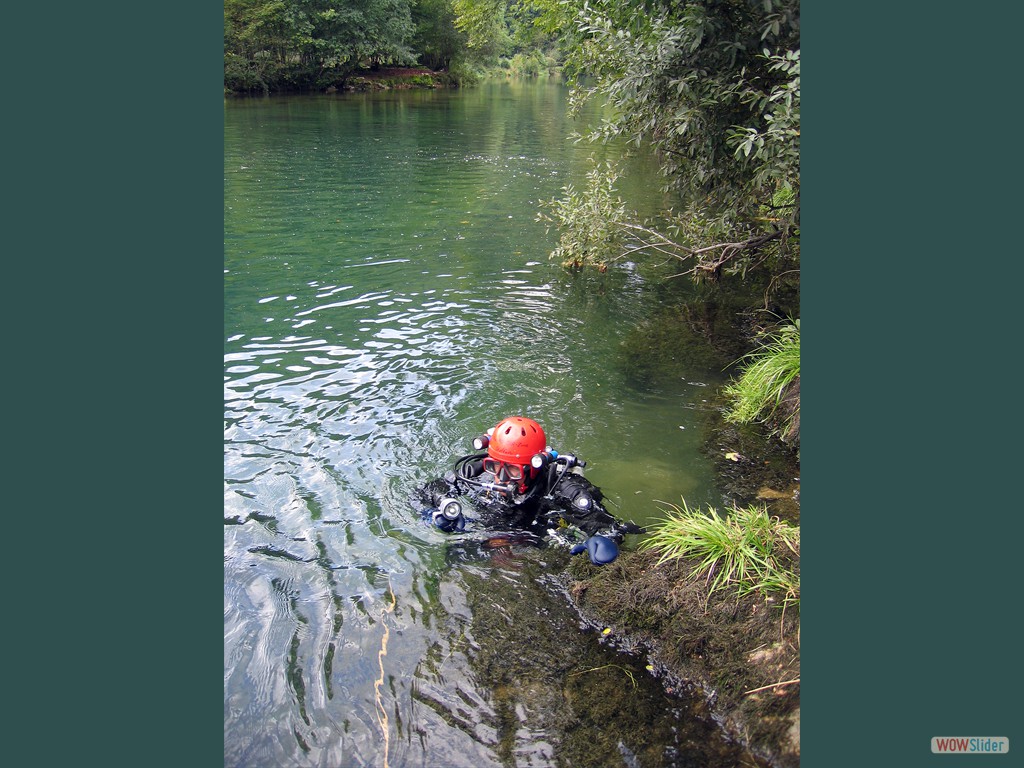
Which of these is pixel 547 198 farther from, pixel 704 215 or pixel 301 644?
pixel 301 644

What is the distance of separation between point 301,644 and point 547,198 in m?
16.2

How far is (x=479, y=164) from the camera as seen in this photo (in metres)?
25.2

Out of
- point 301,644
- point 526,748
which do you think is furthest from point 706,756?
point 301,644

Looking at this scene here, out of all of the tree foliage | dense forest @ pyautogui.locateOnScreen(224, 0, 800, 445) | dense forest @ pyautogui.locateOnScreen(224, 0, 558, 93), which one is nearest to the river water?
dense forest @ pyautogui.locateOnScreen(224, 0, 800, 445)

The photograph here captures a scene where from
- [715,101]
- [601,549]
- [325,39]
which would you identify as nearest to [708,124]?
[715,101]

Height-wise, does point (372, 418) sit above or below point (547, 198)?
below

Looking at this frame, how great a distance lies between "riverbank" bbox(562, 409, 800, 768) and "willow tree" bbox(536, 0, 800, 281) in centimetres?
442

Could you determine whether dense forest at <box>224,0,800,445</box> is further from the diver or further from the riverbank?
the riverbank

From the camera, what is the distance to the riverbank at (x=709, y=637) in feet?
14.3

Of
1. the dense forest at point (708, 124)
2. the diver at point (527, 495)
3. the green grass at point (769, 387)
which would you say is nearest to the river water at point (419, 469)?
the diver at point (527, 495)

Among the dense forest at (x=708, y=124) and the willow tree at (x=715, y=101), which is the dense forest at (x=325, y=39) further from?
the willow tree at (x=715, y=101)

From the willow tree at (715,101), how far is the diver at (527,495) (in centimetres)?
373

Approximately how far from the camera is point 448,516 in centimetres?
632

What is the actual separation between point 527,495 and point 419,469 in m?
1.69
